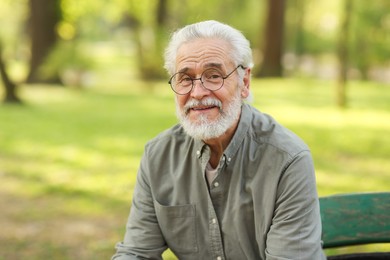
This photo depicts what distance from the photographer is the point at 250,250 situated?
8.46 ft

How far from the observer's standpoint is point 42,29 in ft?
67.8

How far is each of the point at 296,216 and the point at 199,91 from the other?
2.11ft

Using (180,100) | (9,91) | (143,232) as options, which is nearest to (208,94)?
(180,100)

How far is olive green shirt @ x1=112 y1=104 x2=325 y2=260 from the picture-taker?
95.4 inches

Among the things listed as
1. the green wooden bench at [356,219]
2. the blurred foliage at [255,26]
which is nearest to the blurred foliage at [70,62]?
the blurred foliage at [255,26]

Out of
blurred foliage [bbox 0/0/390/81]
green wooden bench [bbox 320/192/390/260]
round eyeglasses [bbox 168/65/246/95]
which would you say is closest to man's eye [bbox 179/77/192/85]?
round eyeglasses [bbox 168/65/246/95]

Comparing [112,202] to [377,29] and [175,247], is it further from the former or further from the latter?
[377,29]

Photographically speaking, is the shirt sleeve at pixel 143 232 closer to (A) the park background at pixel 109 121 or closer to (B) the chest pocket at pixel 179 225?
(B) the chest pocket at pixel 179 225

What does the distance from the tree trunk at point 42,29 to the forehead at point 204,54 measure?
18.8m

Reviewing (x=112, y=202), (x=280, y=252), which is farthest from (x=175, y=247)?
(x=112, y=202)

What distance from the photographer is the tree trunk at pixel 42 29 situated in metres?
20.5

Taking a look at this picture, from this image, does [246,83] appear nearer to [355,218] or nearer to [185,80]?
[185,80]

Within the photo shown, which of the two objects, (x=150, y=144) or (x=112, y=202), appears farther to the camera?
(x=112, y=202)

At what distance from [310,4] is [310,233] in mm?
38298
